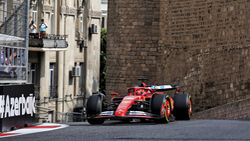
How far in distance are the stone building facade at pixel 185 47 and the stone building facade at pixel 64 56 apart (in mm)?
3027

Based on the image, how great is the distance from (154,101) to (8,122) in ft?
10.7

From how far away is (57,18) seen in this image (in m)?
38.0

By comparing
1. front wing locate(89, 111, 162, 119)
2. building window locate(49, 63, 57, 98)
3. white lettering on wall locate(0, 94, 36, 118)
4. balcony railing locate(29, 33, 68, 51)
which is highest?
balcony railing locate(29, 33, 68, 51)

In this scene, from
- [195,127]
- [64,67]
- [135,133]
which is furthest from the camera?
[64,67]

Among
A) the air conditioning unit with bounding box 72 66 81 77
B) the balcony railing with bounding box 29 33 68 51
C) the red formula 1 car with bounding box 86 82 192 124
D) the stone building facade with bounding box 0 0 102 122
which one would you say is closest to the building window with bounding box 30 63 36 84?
the stone building facade with bounding box 0 0 102 122

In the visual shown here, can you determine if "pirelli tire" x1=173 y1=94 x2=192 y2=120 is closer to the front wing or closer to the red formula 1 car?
the red formula 1 car

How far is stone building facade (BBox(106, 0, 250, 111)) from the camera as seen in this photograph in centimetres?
2439

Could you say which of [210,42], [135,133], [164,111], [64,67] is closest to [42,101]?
[64,67]

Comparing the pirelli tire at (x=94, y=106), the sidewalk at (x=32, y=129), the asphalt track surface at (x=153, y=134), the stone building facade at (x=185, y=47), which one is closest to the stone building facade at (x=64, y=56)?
the stone building facade at (x=185, y=47)

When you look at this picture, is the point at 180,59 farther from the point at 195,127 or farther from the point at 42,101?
the point at 195,127

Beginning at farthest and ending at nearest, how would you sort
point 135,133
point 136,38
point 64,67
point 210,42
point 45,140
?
1. point 64,67
2. point 136,38
3. point 210,42
4. point 135,133
5. point 45,140

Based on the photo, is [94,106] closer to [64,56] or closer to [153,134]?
[153,134]

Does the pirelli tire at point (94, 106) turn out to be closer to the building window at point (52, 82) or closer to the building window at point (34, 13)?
the building window at point (34, 13)

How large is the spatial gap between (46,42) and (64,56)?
5.54m
